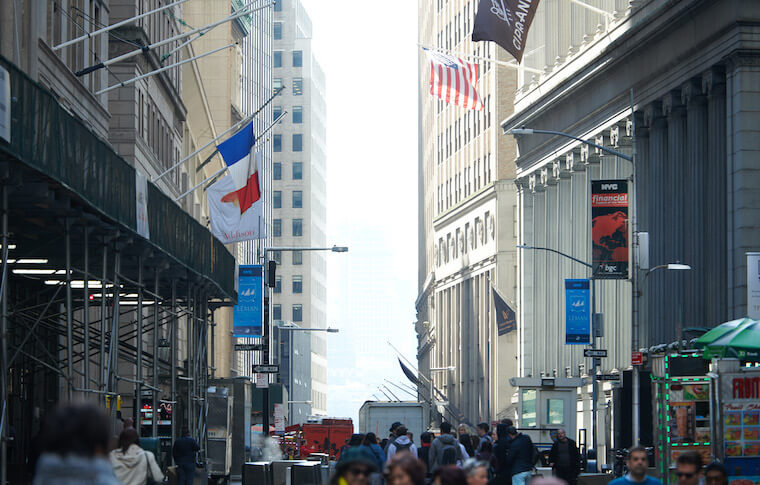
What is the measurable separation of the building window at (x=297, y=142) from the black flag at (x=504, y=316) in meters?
99.9

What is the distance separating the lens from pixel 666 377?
2141 centimetres

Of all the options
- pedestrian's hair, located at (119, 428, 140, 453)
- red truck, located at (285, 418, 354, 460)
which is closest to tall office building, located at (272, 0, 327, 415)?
red truck, located at (285, 418, 354, 460)

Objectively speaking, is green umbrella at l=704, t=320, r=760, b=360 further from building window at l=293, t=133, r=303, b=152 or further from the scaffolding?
building window at l=293, t=133, r=303, b=152

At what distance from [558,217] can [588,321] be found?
28.2m

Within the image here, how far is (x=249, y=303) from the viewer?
47.8m

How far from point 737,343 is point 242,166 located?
2195cm

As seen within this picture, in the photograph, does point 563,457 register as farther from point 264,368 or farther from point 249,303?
point 249,303

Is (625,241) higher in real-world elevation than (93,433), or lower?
higher

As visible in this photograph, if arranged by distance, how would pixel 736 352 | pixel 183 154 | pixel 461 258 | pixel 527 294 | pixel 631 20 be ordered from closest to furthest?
pixel 736 352 < pixel 631 20 < pixel 183 154 < pixel 527 294 < pixel 461 258

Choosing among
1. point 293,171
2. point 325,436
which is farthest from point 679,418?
point 293,171

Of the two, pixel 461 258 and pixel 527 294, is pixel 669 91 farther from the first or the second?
pixel 461 258

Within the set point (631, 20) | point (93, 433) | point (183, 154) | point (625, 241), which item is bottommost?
point (93, 433)

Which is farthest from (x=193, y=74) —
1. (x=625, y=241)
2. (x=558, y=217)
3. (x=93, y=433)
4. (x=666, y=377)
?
(x=93, y=433)

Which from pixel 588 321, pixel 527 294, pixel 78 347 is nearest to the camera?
pixel 78 347
